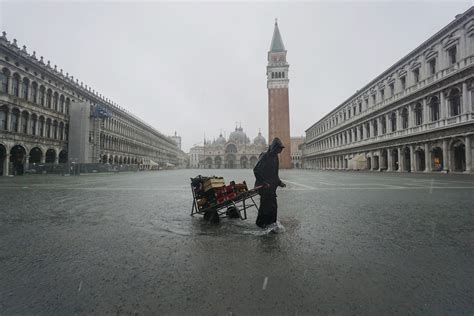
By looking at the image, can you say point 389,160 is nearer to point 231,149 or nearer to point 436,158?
point 436,158

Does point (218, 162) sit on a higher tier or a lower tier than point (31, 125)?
lower

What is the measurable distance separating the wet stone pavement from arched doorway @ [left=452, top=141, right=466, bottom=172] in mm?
24813

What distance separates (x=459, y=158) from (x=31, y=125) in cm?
4773

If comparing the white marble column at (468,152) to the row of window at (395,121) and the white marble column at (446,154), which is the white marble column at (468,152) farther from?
the row of window at (395,121)

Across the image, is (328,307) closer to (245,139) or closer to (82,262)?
(82,262)

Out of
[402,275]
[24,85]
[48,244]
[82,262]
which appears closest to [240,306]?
[402,275]

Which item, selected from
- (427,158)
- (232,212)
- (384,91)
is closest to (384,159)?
(427,158)

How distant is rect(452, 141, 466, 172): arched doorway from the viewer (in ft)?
77.8

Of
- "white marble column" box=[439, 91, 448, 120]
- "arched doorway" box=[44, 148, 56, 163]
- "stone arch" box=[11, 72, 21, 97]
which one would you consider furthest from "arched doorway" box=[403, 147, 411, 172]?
"arched doorway" box=[44, 148, 56, 163]

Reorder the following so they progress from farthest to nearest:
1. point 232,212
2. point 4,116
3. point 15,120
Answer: point 15,120 → point 4,116 → point 232,212

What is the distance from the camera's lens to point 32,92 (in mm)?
30469

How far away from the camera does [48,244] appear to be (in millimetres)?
3633

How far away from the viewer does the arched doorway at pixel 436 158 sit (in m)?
26.0

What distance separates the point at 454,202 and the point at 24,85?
1560 inches
